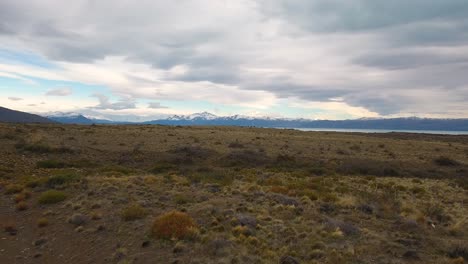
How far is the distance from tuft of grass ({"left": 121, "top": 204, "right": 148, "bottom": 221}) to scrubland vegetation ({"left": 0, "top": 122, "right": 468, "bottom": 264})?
44 mm

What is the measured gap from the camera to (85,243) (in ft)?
49.0

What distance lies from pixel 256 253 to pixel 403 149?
1872 inches

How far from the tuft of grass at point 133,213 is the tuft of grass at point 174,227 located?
1980 mm

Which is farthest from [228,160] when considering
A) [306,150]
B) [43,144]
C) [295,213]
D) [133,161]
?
[295,213]

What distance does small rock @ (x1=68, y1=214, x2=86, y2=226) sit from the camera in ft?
56.0

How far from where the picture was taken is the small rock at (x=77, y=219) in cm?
1706

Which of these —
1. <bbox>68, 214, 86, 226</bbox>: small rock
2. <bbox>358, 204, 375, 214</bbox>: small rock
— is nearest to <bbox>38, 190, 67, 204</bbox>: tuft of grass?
<bbox>68, 214, 86, 226</bbox>: small rock

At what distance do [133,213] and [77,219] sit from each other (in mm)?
2505

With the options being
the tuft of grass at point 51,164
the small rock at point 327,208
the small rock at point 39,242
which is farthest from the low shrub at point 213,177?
the small rock at point 39,242

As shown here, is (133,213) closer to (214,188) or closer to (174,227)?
(174,227)

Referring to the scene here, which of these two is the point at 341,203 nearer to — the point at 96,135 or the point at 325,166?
the point at 325,166

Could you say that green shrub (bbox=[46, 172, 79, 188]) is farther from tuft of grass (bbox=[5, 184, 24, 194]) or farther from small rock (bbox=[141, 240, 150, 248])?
small rock (bbox=[141, 240, 150, 248])

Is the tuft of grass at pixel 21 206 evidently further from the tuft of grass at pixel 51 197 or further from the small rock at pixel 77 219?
the small rock at pixel 77 219

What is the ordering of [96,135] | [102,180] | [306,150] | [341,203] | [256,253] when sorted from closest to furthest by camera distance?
1. [256,253]
2. [341,203]
3. [102,180]
4. [306,150]
5. [96,135]
